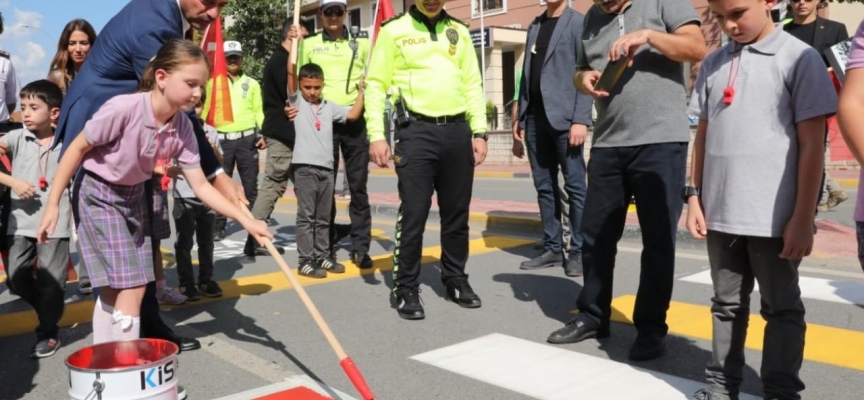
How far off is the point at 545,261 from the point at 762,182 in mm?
3617

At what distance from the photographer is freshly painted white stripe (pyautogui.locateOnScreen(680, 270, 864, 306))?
5.25 metres

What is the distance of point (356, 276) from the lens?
21.0 feet

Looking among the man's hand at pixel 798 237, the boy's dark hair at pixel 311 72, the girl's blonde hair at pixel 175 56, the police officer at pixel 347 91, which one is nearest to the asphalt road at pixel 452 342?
the police officer at pixel 347 91

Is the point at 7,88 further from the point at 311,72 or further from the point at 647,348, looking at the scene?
the point at 647,348

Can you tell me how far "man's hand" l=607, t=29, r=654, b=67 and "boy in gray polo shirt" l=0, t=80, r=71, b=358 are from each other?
317 cm

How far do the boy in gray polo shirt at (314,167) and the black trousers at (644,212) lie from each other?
275 centimetres

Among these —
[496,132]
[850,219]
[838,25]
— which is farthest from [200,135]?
[496,132]

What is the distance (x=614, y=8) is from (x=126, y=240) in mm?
2639

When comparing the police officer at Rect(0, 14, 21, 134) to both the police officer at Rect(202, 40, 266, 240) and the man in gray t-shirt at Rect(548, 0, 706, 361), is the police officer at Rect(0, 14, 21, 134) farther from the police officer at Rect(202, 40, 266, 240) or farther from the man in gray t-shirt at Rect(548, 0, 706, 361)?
the man in gray t-shirt at Rect(548, 0, 706, 361)

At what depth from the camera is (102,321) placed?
12.0 feet

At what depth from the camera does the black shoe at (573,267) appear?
617cm

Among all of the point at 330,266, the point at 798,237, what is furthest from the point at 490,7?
the point at 798,237

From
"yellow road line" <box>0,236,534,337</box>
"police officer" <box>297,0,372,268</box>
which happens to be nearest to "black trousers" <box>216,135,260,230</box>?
"police officer" <box>297,0,372,268</box>

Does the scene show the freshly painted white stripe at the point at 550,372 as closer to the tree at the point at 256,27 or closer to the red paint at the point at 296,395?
the red paint at the point at 296,395
